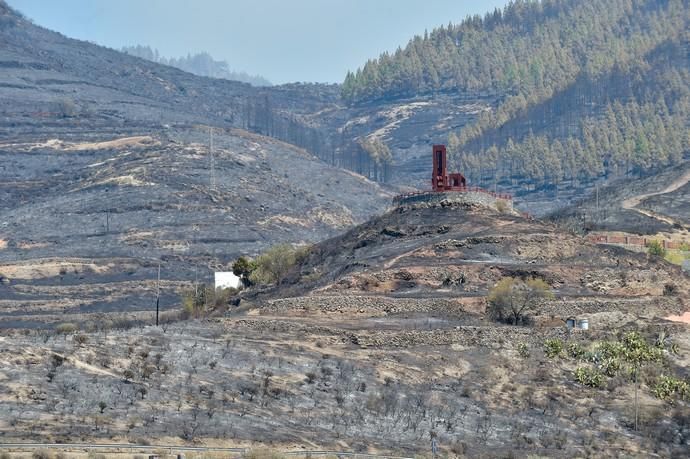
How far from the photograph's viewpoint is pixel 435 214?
351 feet

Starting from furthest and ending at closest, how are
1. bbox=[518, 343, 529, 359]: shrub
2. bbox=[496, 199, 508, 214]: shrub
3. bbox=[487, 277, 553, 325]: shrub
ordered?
1. bbox=[496, 199, 508, 214]: shrub
2. bbox=[487, 277, 553, 325]: shrub
3. bbox=[518, 343, 529, 359]: shrub

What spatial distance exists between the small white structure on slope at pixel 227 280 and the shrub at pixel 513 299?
3377 centimetres

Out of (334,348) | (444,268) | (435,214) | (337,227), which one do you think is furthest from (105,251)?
(334,348)

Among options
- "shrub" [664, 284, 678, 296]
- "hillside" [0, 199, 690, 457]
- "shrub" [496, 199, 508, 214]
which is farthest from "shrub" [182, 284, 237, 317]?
"shrub" [664, 284, 678, 296]

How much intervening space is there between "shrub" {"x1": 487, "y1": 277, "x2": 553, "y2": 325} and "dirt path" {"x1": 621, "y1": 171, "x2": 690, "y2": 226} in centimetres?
4960

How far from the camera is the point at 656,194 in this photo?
6294 inches

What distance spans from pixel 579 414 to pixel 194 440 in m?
21.9

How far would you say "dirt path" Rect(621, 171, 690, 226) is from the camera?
137125mm

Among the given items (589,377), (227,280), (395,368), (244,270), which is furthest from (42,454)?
(227,280)

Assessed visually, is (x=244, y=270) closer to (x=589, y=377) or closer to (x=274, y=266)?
(x=274, y=266)

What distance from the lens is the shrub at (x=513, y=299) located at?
86.4m

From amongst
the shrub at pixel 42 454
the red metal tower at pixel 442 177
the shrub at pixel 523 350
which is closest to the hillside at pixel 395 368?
the shrub at pixel 523 350

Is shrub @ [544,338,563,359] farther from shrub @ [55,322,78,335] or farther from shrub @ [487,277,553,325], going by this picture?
shrub @ [55,322,78,335]

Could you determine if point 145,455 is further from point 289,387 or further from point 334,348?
point 334,348
